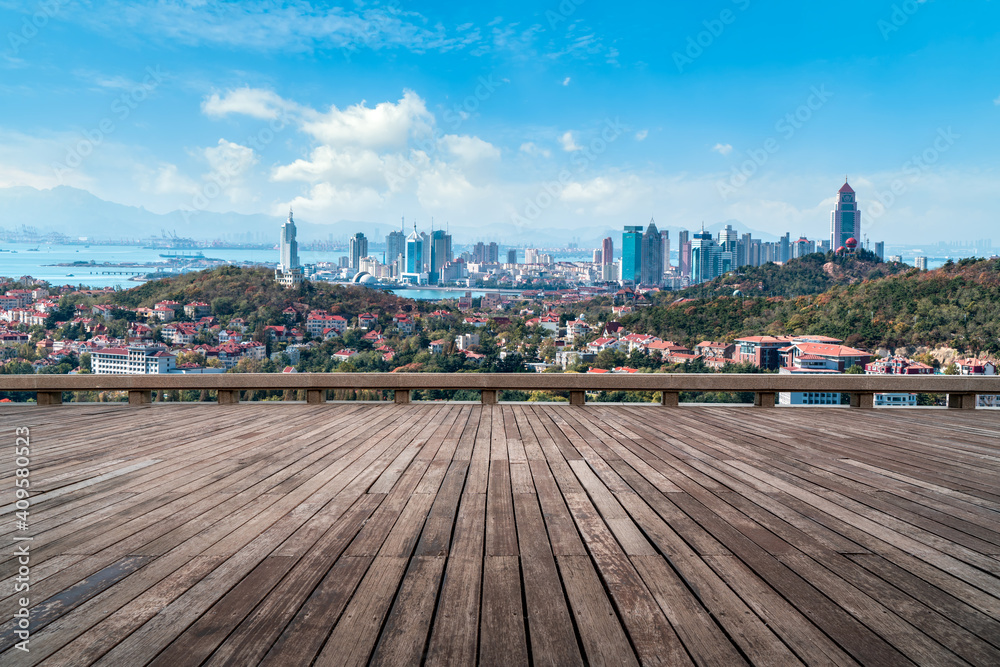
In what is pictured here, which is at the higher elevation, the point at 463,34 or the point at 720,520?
the point at 463,34

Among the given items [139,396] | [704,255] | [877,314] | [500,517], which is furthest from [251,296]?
[704,255]

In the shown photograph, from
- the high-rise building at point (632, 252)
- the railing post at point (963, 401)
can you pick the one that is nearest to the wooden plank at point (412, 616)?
the railing post at point (963, 401)

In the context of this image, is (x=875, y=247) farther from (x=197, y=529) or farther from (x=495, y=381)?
(x=197, y=529)

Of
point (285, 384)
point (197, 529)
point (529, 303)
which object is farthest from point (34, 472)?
point (529, 303)

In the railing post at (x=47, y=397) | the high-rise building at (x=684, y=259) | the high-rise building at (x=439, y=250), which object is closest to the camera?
the railing post at (x=47, y=397)

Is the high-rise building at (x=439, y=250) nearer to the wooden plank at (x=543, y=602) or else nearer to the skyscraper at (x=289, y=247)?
the skyscraper at (x=289, y=247)

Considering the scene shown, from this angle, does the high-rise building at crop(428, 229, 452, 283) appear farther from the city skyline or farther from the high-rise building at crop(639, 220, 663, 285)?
the high-rise building at crop(639, 220, 663, 285)
